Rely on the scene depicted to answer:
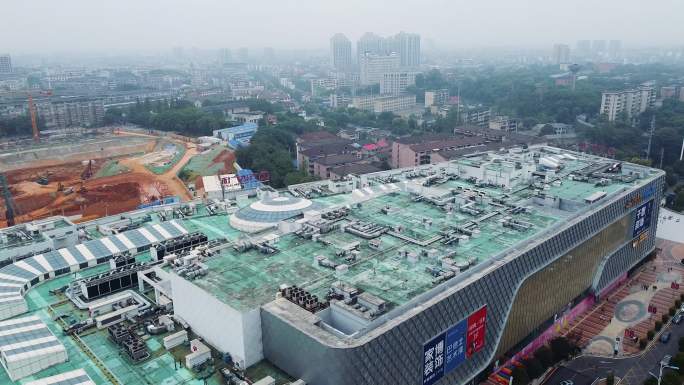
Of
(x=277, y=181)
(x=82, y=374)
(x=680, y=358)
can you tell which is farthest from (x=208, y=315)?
Answer: (x=277, y=181)

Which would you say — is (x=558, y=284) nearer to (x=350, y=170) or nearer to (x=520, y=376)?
(x=520, y=376)

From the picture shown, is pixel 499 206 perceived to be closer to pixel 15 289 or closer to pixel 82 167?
pixel 15 289

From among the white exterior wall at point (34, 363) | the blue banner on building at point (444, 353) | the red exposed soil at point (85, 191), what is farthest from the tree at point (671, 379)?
the red exposed soil at point (85, 191)

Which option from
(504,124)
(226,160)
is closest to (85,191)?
(226,160)

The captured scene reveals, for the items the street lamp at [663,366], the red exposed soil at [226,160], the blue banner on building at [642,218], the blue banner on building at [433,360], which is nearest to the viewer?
the blue banner on building at [433,360]

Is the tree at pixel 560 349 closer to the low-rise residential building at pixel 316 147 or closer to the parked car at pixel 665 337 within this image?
the parked car at pixel 665 337

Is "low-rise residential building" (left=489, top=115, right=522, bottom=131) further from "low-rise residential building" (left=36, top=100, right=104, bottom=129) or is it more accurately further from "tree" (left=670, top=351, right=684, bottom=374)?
"low-rise residential building" (left=36, top=100, right=104, bottom=129)
